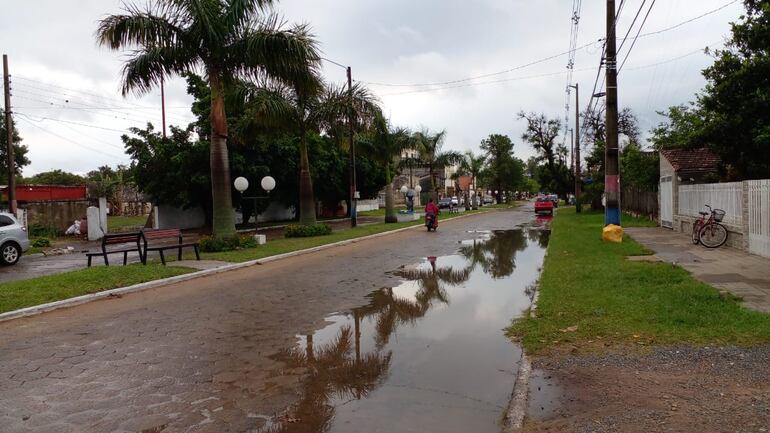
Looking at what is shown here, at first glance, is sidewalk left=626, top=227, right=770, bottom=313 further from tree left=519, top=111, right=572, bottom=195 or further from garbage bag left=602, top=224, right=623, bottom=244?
tree left=519, top=111, right=572, bottom=195

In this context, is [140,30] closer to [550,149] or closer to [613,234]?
[613,234]

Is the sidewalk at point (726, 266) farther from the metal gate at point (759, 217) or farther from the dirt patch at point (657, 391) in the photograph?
the dirt patch at point (657, 391)

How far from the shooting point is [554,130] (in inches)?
2152

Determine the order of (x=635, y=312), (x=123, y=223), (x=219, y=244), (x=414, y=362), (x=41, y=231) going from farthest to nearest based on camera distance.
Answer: (x=123, y=223) → (x=41, y=231) → (x=219, y=244) → (x=635, y=312) → (x=414, y=362)

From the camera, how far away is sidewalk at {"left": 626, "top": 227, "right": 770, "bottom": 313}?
8.19 metres

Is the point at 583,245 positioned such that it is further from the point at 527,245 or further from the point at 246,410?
the point at 246,410

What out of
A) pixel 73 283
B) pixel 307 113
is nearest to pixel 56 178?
pixel 307 113

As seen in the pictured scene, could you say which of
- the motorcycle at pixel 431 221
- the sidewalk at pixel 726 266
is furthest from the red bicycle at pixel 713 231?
the motorcycle at pixel 431 221

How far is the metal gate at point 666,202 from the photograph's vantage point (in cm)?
2200

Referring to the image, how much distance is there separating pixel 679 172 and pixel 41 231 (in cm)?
2793

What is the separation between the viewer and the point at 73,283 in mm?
10383

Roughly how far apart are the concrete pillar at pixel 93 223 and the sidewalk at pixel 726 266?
74.0 feet

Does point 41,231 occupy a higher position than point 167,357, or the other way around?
point 41,231

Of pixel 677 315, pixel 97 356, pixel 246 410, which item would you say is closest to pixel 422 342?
pixel 246 410
